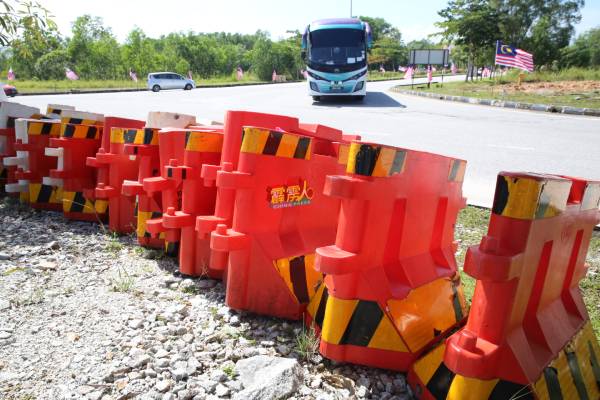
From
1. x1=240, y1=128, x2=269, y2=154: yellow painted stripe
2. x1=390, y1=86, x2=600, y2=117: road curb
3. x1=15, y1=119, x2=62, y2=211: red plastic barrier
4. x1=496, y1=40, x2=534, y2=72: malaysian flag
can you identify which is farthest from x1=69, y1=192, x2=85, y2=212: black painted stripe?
x1=496, y1=40, x2=534, y2=72: malaysian flag

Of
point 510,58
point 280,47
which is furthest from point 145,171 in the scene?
point 280,47

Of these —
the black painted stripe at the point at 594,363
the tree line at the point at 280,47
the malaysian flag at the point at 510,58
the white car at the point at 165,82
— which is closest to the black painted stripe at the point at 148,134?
the black painted stripe at the point at 594,363

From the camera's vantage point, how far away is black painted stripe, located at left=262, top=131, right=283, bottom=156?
2719 millimetres

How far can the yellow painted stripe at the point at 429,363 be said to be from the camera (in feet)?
7.05

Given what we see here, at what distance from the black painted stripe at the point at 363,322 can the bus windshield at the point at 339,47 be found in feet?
64.3

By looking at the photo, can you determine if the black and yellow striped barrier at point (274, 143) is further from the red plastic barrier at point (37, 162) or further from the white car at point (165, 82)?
the white car at point (165, 82)

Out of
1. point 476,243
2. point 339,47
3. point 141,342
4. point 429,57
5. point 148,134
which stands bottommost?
point 141,342

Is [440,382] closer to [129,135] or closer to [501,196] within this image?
[501,196]

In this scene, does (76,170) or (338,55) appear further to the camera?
(338,55)

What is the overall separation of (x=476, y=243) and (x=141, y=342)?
302 cm

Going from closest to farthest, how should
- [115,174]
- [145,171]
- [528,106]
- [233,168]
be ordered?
1. [233,168]
2. [145,171]
3. [115,174]
4. [528,106]

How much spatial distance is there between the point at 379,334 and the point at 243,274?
893mm

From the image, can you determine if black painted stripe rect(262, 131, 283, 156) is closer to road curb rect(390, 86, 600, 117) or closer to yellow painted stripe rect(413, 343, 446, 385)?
yellow painted stripe rect(413, 343, 446, 385)

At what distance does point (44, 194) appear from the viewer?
16.5 feet
